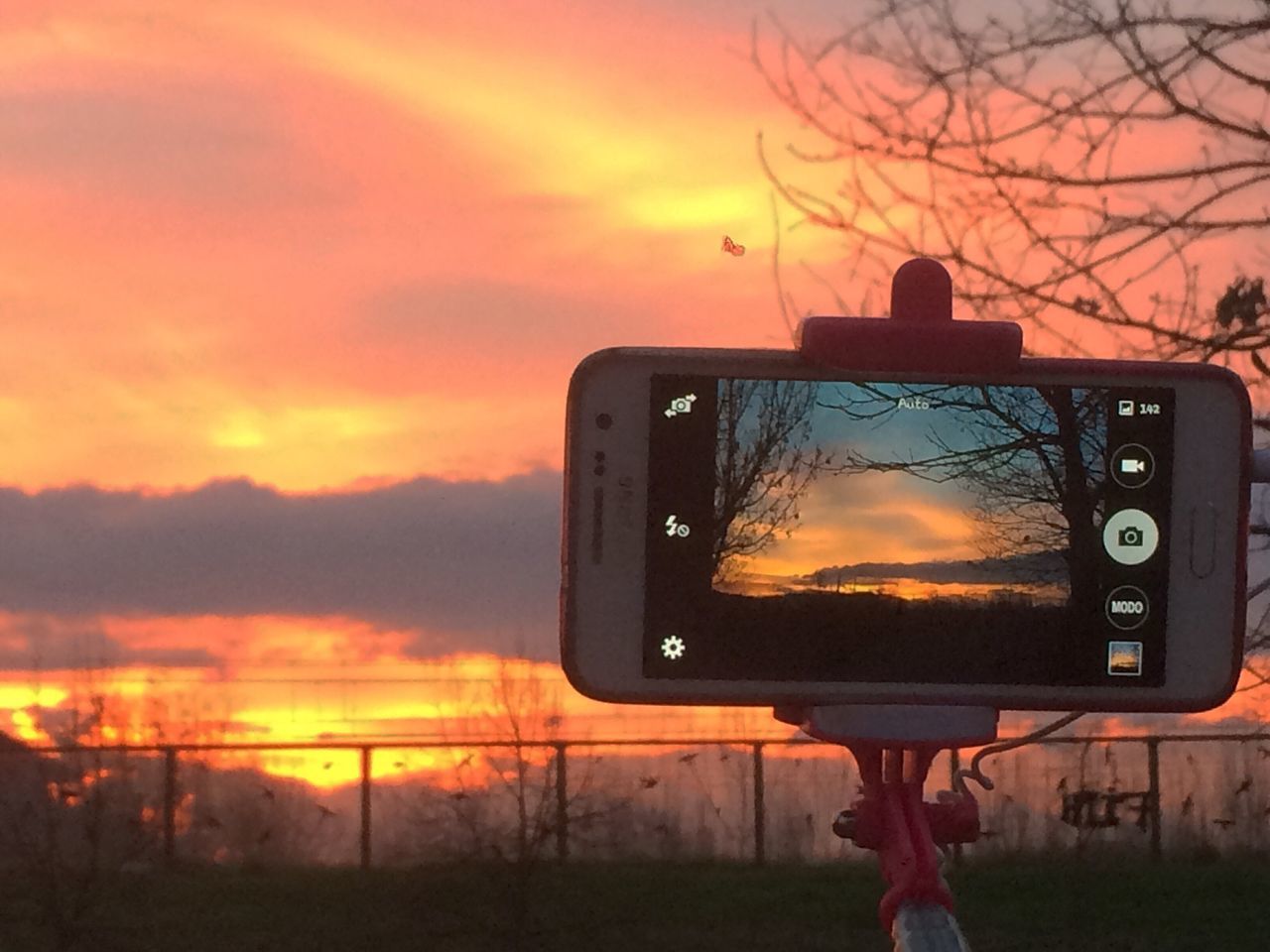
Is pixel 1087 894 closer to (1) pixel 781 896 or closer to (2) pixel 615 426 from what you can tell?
(1) pixel 781 896

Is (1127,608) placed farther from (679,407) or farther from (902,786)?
(679,407)

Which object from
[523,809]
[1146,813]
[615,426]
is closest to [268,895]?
[523,809]

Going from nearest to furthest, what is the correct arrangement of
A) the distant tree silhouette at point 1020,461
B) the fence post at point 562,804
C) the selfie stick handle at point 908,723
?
1. the selfie stick handle at point 908,723
2. the distant tree silhouette at point 1020,461
3. the fence post at point 562,804

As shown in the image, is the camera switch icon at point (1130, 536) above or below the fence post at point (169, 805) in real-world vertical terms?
above

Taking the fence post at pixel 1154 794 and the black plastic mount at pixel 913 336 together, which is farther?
the fence post at pixel 1154 794

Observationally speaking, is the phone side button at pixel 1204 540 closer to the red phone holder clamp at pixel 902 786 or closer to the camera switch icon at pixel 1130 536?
the camera switch icon at pixel 1130 536

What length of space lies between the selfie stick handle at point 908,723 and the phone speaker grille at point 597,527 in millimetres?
285

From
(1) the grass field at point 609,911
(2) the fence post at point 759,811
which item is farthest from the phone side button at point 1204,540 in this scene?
(2) the fence post at point 759,811

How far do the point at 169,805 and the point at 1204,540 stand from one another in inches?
580

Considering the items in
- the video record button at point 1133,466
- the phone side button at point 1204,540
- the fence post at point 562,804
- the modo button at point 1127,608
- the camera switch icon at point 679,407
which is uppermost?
the camera switch icon at point 679,407

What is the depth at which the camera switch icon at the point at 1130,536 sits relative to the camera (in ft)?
6.59

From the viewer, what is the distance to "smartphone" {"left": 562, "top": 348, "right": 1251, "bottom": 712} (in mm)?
1898

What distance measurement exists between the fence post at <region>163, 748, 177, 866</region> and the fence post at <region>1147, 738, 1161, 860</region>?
914cm

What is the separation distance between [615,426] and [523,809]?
9746 millimetres
